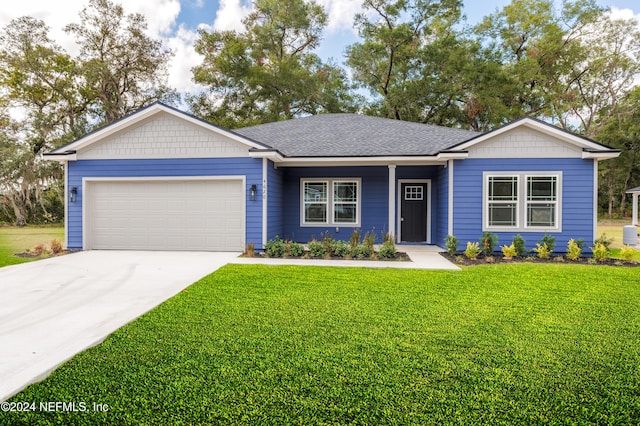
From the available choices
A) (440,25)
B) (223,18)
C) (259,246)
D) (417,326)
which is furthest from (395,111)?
(417,326)

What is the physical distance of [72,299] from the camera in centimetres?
491

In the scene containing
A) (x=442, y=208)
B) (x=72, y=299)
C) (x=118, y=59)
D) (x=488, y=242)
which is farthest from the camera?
(x=118, y=59)

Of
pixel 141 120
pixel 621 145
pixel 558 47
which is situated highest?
pixel 558 47

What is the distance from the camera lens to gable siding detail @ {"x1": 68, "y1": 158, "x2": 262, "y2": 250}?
9.38 meters

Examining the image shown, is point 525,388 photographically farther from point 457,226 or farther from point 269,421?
point 457,226

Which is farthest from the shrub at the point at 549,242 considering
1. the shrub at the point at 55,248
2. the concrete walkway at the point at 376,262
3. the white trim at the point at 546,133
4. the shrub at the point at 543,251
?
the shrub at the point at 55,248

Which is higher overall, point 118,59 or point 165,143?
point 118,59

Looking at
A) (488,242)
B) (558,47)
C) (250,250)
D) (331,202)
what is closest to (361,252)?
(250,250)

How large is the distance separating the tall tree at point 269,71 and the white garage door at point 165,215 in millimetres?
13727

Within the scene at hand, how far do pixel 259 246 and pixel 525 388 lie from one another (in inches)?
295

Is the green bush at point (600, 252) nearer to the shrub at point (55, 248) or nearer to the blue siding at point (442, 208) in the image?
the blue siding at point (442, 208)

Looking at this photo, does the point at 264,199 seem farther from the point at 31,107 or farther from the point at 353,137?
the point at 31,107

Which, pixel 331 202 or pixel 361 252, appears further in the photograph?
pixel 331 202

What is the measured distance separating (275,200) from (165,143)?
339 cm
